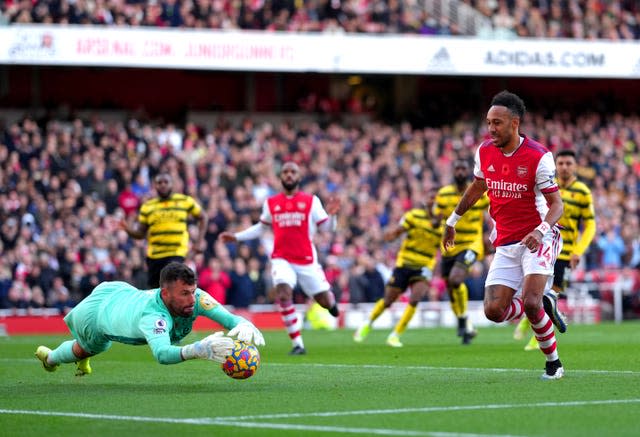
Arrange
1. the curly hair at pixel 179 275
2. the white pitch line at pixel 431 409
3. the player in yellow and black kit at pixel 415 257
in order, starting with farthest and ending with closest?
the player in yellow and black kit at pixel 415 257
the curly hair at pixel 179 275
the white pitch line at pixel 431 409

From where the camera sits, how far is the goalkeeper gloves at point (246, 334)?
1072 cm

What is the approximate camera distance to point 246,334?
1073 centimetres

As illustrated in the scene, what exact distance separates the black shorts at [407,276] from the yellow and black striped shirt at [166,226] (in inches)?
122

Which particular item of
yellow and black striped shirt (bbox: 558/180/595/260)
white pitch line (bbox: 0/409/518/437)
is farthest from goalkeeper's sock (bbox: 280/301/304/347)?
white pitch line (bbox: 0/409/518/437)

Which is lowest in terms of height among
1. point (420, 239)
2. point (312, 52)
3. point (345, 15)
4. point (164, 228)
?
point (420, 239)

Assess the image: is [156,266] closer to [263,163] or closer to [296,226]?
[296,226]

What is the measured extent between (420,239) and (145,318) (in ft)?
30.4

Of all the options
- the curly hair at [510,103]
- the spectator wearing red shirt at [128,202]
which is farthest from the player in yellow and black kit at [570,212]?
the spectator wearing red shirt at [128,202]

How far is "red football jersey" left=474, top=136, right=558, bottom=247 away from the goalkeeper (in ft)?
8.21

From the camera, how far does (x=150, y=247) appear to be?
741 inches

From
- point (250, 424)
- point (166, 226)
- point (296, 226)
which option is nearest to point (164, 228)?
point (166, 226)

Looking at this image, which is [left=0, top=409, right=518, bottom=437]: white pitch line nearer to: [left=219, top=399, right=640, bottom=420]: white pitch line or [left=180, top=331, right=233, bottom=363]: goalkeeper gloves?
[left=219, top=399, right=640, bottom=420]: white pitch line

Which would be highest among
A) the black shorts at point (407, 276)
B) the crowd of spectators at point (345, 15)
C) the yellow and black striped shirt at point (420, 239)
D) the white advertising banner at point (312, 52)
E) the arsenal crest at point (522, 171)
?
the crowd of spectators at point (345, 15)

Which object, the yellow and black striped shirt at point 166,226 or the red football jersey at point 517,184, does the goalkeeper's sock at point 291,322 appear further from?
the red football jersey at point 517,184
